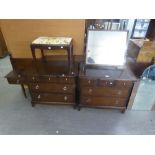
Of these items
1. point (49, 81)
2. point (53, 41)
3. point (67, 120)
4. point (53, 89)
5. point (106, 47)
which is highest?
point (53, 41)

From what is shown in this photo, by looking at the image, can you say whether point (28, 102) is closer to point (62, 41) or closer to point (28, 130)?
point (28, 130)

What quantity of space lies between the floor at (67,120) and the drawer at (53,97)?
17 centimetres

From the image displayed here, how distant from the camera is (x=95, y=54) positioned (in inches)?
78.2

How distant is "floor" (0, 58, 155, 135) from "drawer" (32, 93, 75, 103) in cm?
17

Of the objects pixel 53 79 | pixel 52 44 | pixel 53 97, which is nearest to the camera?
pixel 52 44

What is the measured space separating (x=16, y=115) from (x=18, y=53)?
3.24ft

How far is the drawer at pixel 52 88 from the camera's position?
196 cm

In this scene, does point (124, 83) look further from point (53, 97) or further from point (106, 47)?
point (53, 97)

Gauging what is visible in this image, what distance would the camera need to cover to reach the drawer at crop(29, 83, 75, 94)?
1.96 m

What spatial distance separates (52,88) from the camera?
2.00 meters

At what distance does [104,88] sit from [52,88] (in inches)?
29.3

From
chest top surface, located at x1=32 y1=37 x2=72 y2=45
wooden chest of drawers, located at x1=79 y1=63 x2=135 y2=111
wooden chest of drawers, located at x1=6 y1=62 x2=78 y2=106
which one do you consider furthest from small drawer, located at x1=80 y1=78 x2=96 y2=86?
chest top surface, located at x1=32 y1=37 x2=72 y2=45

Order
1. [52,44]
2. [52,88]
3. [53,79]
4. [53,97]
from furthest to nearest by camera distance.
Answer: [53,97]
[52,88]
[53,79]
[52,44]

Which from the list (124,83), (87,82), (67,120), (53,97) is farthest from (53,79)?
(124,83)
